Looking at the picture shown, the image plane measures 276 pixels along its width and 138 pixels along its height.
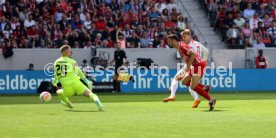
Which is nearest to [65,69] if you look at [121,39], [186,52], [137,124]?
[186,52]

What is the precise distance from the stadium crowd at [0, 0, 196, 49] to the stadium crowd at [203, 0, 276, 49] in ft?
8.14

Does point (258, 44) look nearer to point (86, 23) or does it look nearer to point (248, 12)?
point (248, 12)

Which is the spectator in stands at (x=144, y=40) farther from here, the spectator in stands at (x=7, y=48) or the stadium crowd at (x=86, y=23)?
the spectator in stands at (x=7, y=48)

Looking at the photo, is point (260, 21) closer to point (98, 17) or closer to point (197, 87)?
point (98, 17)

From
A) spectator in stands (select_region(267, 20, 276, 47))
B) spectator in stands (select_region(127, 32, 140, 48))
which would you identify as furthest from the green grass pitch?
spectator in stands (select_region(267, 20, 276, 47))

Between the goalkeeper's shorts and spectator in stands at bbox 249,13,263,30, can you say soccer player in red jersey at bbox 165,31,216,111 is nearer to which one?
the goalkeeper's shorts

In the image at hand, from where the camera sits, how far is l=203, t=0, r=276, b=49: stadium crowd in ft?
131

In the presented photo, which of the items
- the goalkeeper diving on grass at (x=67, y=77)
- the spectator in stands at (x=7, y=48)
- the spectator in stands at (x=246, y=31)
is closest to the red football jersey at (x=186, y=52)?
the goalkeeper diving on grass at (x=67, y=77)

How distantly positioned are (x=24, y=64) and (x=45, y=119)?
65.1 feet

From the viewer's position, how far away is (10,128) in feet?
46.9

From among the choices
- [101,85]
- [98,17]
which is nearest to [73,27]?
[98,17]

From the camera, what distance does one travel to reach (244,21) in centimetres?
4066

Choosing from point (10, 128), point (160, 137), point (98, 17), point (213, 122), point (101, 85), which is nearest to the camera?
point (160, 137)

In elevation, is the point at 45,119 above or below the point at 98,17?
below
